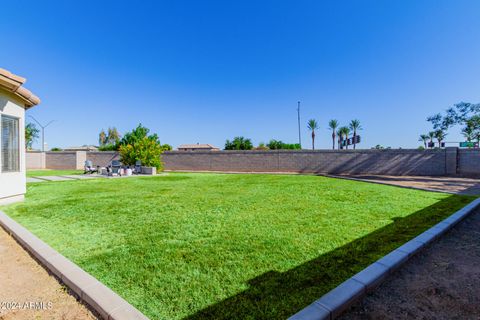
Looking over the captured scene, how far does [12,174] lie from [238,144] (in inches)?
1952

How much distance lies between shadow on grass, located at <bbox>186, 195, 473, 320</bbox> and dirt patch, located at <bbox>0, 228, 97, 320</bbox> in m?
1.31

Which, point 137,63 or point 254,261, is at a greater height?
point 137,63

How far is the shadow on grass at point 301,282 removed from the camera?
205 centimetres

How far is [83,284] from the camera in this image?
245 cm

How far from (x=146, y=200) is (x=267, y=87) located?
1039 inches

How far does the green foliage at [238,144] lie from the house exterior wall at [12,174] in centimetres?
4859

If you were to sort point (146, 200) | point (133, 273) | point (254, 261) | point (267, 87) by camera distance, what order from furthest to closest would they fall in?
1. point (267, 87)
2. point (146, 200)
3. point (254, 261)
4. point (133, 273)

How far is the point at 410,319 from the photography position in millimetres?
2008

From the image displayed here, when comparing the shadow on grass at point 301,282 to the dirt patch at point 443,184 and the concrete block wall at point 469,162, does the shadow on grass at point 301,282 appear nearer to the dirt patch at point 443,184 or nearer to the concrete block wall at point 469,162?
the dirt patch at point 443,184

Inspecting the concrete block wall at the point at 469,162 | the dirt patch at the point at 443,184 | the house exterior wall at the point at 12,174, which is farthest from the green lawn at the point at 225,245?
the concrete block wall at the point at 469,162

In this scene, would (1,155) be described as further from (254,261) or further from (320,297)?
(320,297)

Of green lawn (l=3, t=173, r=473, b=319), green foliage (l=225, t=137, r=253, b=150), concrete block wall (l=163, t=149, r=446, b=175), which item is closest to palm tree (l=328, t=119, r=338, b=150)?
green foliage (l=225, t=137, r=253, b=150)

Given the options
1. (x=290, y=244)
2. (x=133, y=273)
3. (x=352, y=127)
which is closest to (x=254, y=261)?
(x=290, y=244)

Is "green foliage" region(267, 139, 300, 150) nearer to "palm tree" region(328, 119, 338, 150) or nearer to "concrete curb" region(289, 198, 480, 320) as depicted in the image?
"palm tree" region(328, 119, 338, 150)
